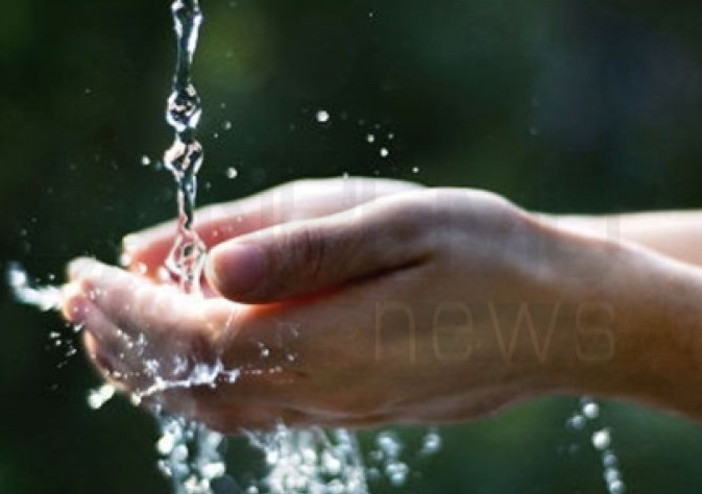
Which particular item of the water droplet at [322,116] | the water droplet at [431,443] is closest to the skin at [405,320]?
the water droplet at [322,116]

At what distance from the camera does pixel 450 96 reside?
170 centimetres

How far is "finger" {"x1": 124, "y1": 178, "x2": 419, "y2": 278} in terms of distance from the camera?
859mm

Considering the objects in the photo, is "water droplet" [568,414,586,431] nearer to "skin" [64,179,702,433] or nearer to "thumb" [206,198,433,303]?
"skin" [64,179,702,433]

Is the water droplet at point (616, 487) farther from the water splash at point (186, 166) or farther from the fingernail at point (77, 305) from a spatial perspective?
the fingernail at point (77, 305)

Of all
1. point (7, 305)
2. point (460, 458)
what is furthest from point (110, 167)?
point (460, 458)

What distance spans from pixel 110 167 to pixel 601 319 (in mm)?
680

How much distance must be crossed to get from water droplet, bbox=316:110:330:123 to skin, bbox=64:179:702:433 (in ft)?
1.92

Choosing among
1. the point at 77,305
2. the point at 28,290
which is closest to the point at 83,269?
the point at 77,305

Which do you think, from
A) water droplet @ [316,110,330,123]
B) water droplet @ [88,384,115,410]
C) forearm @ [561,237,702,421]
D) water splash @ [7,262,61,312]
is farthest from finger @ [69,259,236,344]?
water droplet @ [316,110,330,123]

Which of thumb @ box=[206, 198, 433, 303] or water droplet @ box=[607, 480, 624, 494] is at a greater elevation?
thumb @ box=[206, 198, 433, 303]

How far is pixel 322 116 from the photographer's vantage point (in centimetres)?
143

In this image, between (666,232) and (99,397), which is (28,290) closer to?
(99,397)

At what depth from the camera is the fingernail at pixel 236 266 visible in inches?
26.9

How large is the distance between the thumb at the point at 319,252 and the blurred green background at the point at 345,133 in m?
0.37
